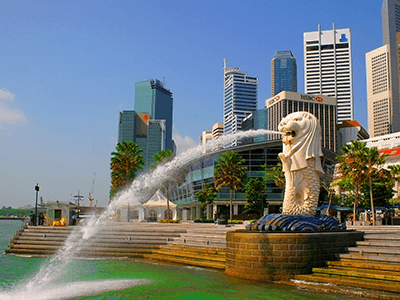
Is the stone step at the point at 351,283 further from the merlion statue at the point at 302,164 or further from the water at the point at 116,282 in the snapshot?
the merlion statue at the point at 302,164

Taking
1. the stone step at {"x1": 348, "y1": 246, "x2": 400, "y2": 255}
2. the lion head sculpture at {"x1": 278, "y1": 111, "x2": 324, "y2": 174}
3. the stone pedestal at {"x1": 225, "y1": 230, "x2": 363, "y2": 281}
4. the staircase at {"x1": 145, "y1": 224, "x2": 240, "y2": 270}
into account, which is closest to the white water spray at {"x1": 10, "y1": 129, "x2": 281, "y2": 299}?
the lion head sculpture at {"x1": 278, "y1": 111, "x2": 324, "y2": 174}

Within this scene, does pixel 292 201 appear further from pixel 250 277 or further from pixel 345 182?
pixel 345 182

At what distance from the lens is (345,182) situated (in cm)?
4966

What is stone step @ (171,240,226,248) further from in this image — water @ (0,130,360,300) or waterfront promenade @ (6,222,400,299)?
water @ (0,130,360,300)

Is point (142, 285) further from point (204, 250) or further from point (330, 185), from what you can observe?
point (330, 185)

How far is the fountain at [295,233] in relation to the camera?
1658cm

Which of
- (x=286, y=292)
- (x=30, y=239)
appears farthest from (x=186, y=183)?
(x=286, y=292)

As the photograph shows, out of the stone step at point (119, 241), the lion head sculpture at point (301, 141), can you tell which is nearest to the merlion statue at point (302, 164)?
the lion head sculpture at point (301, 141)

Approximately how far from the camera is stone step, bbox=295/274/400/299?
13992 millimetres

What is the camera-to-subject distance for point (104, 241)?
90.5ft

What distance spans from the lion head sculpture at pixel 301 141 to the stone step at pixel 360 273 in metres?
5.64

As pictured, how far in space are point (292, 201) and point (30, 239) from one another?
1867cm

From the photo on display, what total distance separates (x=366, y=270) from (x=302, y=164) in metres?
6.25

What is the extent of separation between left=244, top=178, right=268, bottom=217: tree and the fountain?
31844 mm
